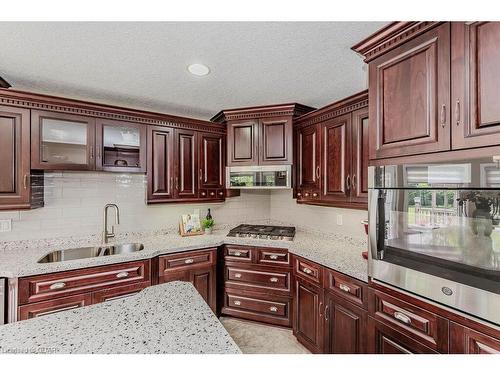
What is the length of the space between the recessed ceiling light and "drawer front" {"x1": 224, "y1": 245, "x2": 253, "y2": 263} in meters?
1.72

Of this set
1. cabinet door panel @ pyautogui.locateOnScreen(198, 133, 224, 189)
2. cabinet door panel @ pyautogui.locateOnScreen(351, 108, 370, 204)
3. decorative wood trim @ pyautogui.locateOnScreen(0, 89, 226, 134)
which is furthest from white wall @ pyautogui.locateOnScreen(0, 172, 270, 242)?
cabinet door panel @ pyautogui.locateOnScreen(351, 108, 370, 204)

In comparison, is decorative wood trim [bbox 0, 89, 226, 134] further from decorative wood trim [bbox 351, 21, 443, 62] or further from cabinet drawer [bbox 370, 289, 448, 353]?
cabinet drawer [bbox 370, 289, 448, 353]

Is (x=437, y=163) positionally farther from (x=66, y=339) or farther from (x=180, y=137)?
(x=180, y=137)

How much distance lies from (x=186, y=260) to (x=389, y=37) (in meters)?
2.38

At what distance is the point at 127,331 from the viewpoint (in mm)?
855

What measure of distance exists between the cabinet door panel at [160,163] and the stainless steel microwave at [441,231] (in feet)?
6.72

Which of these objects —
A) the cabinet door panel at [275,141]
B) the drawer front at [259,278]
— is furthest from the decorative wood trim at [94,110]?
the drawer front at [259,278]

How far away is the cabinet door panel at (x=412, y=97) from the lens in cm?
115

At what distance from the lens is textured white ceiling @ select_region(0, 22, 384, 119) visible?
4.76 feet

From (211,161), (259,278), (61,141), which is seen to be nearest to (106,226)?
(61,141)

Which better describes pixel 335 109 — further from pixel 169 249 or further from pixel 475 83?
pixel 169 249

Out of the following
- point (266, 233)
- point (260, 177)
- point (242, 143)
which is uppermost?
point (242, 143)

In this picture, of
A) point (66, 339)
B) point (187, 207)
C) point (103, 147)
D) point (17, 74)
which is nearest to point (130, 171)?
point (103, 147)
